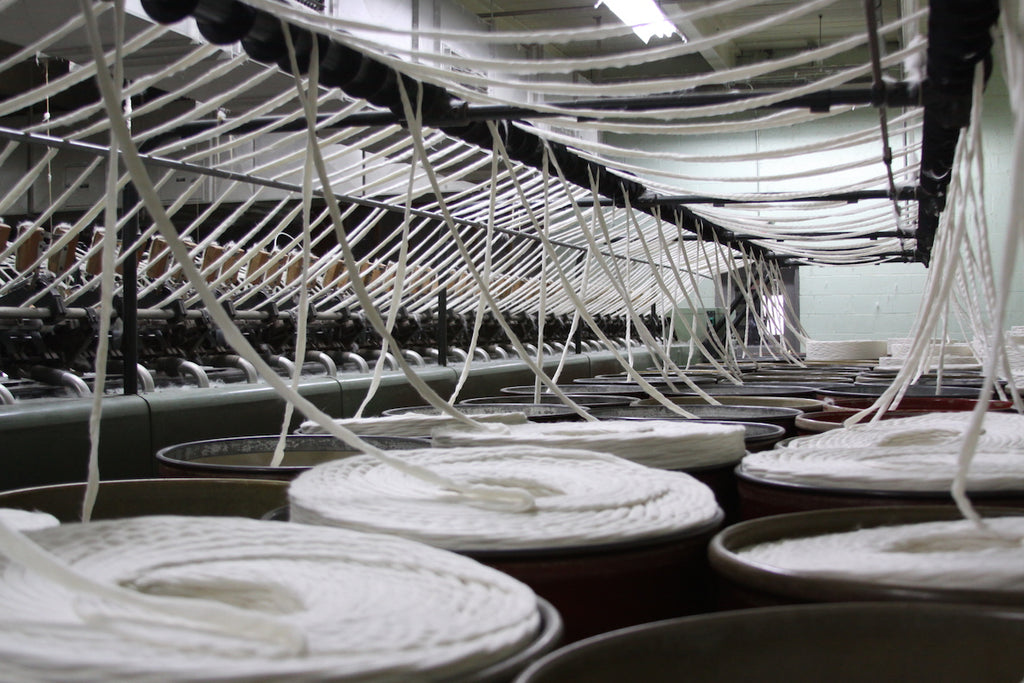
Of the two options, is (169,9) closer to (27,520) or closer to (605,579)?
(27,520)

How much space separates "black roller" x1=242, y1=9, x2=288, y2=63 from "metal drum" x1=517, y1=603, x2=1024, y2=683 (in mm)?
694

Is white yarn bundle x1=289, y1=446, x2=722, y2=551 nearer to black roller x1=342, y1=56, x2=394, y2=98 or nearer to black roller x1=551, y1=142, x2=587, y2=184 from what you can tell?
black roller x1=342, y1=56, x2=394, y2=98

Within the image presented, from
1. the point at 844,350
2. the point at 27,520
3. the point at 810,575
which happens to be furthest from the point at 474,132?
the point at 844,350

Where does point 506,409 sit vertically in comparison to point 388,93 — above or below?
below

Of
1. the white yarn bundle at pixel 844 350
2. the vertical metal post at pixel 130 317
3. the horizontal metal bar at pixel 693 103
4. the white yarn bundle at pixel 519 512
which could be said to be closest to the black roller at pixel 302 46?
the horizontal metal bar at pixel 693 103

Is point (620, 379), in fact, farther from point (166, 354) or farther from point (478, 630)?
point (478, 630)

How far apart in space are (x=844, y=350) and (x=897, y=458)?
14.4 feet

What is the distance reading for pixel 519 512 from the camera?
0.80 meters

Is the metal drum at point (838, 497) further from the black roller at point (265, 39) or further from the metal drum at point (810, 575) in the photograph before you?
the black roller at point (265, 39)

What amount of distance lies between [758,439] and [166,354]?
2.66 metres

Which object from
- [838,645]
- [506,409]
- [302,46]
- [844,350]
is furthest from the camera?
[844,350]

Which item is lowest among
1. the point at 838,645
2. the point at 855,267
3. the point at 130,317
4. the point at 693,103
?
the point at 838,645

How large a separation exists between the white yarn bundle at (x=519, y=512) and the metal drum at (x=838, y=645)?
15 cm

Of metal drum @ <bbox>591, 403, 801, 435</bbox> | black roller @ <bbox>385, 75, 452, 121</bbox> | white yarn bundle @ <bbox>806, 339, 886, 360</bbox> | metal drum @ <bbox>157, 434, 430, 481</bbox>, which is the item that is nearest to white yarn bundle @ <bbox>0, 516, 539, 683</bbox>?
metal drum @ <bbox>157, 434, 430, 481</bbox>
